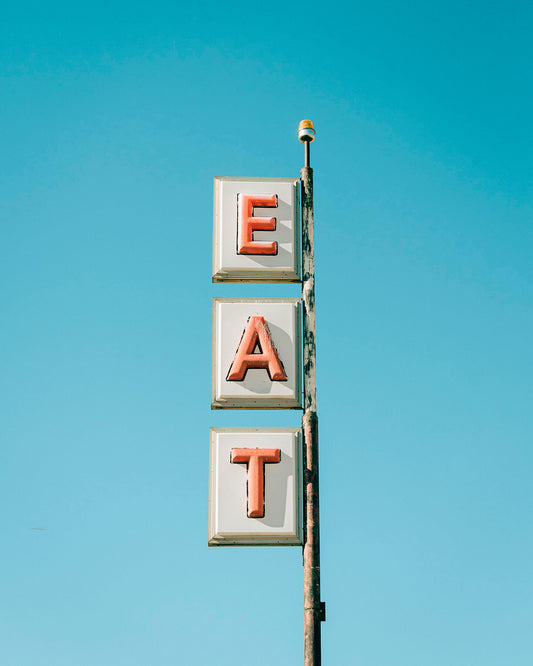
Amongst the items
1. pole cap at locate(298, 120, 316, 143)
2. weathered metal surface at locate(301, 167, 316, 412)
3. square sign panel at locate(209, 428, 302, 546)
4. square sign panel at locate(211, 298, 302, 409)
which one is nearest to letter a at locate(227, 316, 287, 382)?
square sign panel at locate(211, 298, 302, 409)

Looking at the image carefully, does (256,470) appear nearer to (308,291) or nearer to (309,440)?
(309,440)

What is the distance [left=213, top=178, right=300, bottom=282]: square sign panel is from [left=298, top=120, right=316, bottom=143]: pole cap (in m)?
0.69

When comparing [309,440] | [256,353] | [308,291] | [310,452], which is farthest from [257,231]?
[310,452]

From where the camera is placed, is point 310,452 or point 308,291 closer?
point 310,452

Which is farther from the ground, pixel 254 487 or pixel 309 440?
pixel 309 440

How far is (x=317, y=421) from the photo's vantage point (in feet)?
28.9

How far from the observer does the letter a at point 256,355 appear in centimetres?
955

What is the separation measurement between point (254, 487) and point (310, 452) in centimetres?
87

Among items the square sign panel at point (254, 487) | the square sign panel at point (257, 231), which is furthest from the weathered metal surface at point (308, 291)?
the square sign panel at point (254, 487)

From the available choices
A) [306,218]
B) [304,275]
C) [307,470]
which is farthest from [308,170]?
[307,470]

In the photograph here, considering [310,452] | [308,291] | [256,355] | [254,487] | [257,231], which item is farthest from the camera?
[257,231]

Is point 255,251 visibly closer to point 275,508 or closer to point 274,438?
point 274,438

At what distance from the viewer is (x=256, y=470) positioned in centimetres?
919

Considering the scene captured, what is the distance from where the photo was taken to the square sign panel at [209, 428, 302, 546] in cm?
894
